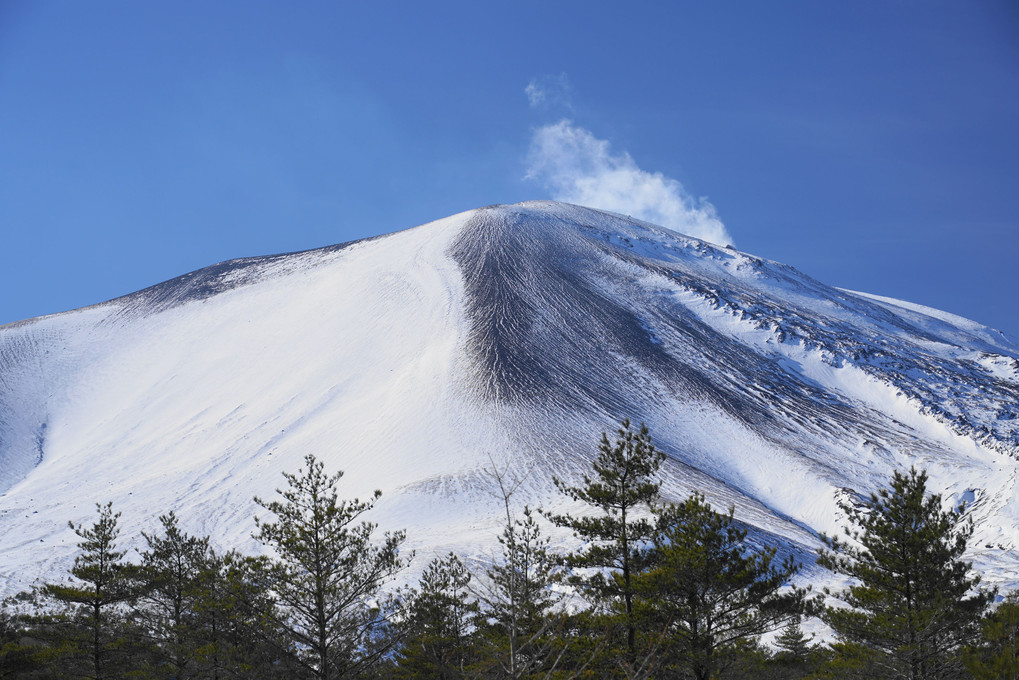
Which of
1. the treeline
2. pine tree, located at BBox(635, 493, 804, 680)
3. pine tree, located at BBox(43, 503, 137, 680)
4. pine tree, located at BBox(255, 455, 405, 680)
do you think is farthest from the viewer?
pine tree, located at BBox(43, 503, 137, 680)

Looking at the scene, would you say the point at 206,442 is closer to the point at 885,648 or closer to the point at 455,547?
the point at 455,547

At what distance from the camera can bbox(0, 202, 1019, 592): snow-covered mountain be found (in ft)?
180

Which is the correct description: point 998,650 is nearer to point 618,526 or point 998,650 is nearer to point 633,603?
point 633,603

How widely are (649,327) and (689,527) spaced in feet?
278

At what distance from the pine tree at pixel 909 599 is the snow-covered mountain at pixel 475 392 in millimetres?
18020

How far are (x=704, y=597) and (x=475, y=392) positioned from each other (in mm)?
56634

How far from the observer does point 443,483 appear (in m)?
51.8

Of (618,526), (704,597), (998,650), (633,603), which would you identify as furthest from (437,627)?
(998,650)

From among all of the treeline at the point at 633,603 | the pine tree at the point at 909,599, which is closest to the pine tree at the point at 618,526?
the treeline at the point at 633,603

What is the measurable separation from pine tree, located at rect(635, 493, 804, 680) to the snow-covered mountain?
17281 mm

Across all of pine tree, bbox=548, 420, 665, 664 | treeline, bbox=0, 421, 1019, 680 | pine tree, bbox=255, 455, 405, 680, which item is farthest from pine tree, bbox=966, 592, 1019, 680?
pine tree, bbox=255, 455, 405, 680

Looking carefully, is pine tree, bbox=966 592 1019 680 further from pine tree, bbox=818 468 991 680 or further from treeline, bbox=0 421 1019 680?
pine tree, bbox=818 468 991 680

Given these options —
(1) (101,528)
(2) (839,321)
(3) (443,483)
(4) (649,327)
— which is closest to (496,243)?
(4) (649,327)

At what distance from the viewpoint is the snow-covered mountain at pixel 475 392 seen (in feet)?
180
